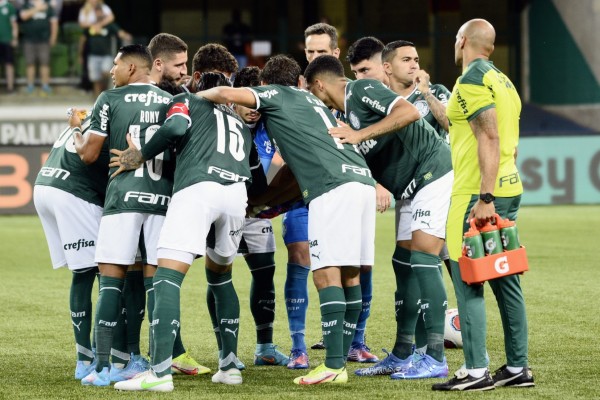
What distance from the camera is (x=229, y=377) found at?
6.83 m

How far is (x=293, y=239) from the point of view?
26.1 feet

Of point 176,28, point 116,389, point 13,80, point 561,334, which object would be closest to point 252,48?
point 176,28

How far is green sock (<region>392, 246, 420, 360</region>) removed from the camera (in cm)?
728

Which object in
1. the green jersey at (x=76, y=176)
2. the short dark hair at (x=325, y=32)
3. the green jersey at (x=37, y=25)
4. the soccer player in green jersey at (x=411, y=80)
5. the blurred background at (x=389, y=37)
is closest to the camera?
the green jersey at (x=76, y=176)

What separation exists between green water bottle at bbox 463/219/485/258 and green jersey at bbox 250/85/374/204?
0.86 m

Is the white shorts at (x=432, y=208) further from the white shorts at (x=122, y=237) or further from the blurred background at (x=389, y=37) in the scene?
the blurred background at (x=389, y=37)

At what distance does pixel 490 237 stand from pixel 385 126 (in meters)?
1.02

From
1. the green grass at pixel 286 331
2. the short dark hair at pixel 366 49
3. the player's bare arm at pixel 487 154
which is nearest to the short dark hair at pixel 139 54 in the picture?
the short dark hair at pixel 366 49

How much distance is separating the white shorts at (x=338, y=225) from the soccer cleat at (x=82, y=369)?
1.54 metres

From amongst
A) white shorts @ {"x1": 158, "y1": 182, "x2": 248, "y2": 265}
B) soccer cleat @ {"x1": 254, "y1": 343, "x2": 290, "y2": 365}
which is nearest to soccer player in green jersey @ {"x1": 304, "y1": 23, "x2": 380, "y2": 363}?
soccer cleat @ {"x1": 254, "y1": 343, "x2": 290, "y2": 365}

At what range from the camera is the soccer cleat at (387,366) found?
7098 millimetres

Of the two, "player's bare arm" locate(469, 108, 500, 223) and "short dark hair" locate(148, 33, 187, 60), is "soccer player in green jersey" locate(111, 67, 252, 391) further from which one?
"player's bare arm" locate(469, 108, 500, 223)

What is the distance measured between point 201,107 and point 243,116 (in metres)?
0.52

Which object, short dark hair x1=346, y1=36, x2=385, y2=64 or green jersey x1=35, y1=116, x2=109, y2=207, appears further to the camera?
short dark hair x1=346, y1=36, x2=385, y2=64
